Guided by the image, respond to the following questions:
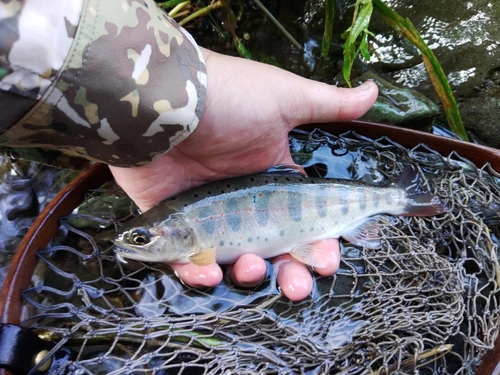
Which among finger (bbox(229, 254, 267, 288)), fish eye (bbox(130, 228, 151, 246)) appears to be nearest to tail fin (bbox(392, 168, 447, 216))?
finger (bbox(229, 254, 267, 288))

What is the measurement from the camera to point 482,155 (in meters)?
1.88

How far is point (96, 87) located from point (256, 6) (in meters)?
1.82

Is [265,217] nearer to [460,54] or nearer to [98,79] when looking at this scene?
[98,79]

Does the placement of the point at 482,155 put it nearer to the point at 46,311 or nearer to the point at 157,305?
the point at 157,305

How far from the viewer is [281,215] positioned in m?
1.84

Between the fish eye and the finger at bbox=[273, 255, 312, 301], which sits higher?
the fish eye

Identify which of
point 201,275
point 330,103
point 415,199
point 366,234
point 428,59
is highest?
point 428,59

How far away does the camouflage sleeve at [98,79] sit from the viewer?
113cm

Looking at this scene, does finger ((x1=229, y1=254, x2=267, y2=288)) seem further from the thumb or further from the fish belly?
the thumb

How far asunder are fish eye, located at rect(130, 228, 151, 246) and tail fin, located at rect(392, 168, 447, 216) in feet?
3.65

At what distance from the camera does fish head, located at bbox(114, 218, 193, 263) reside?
1685 mm

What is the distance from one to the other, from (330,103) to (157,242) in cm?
92

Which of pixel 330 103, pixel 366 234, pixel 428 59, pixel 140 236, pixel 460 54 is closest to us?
pixel 140 236

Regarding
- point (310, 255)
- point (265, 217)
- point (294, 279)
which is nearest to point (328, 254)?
point (310, 255)
